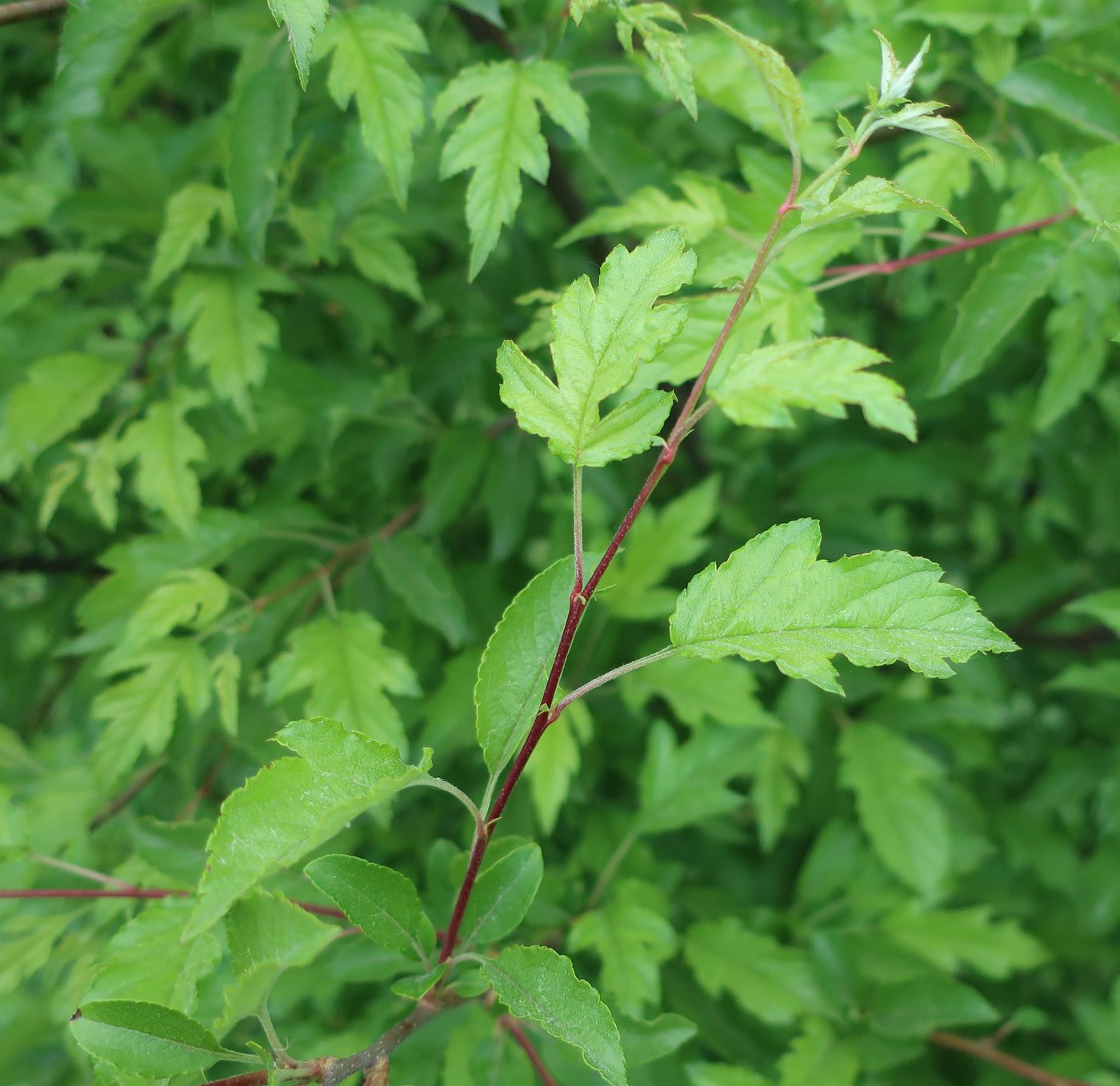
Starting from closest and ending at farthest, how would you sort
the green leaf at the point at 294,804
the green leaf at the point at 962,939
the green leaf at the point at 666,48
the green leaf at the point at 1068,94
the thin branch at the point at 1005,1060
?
1. the green leaf at the point at 294,804
2. the green leaf at the point at 666,48
3. the green leaf at the point at 1068,94
4. the thin branch at the point at 1005,1060
5. the green leaf at the point at 962,939

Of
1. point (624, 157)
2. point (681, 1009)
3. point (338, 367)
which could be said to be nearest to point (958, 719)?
point (681, 1009)

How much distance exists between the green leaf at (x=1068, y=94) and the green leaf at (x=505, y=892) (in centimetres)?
96

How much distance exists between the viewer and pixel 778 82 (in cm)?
64

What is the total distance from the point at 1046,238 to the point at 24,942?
1.33 metres

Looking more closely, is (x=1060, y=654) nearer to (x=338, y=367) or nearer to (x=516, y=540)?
(x=516, y=540)

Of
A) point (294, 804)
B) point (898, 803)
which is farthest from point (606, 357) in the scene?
point (898, 803)

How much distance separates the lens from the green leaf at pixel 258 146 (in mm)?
977

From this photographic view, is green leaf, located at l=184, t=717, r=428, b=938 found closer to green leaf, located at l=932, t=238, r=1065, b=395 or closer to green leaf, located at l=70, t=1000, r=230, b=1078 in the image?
green leaf, located at l=70, t=1000, r=230, b=1078

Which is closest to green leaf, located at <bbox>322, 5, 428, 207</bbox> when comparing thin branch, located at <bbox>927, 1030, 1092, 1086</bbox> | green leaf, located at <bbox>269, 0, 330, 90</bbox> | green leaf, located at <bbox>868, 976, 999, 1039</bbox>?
green leaf, located at <bbox>269, 0, 330, 90</bbox>

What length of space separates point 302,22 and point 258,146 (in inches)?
12.3

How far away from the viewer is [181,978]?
2.28 ft

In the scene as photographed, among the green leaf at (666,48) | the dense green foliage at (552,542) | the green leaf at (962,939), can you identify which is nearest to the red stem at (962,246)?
the dense green foliage at (552,542)

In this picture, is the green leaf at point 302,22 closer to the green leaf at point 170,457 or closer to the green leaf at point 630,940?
the green leaf at point 170,457

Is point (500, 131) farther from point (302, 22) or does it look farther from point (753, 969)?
point (753, 969)
